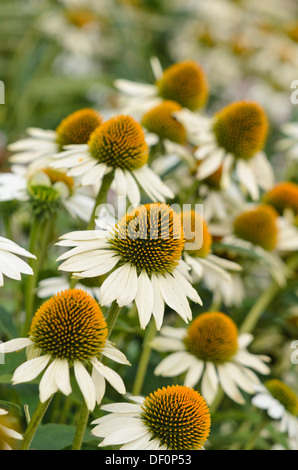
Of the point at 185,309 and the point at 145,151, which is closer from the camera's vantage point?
the point at 185,309

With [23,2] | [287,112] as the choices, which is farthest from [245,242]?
[23,2]

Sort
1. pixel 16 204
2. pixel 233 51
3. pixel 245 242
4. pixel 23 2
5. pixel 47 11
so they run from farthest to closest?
pixel 23 2, pixel 233 51, pixel 47 11, pixel 245 242, pixel 16 204

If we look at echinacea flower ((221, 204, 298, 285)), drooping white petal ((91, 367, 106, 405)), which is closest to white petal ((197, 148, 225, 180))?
echinacea flower ((221, 204, 298, 285))

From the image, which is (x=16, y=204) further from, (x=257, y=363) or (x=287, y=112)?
(x=287, y=112)

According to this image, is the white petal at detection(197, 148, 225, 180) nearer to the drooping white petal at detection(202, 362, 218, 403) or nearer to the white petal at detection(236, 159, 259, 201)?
the white petal at detection(236, 159, 259, 201)

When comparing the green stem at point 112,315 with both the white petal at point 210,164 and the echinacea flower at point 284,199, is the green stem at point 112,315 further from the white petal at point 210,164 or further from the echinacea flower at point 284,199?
the echinacea flower at point 284,199

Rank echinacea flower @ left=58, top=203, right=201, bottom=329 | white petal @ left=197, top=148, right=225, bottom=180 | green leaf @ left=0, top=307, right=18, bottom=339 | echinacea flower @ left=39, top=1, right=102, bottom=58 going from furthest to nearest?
1. echinacea flower @ left=39, top=1, right=102, bottom=58
2. white petal @ left=197, top=148, right=225, bottom=180
3. green leaf @ left=0, top=307, right=18, bottom=339
4. echinacea flower @ left=58, top=203, right=201, bottom=329
